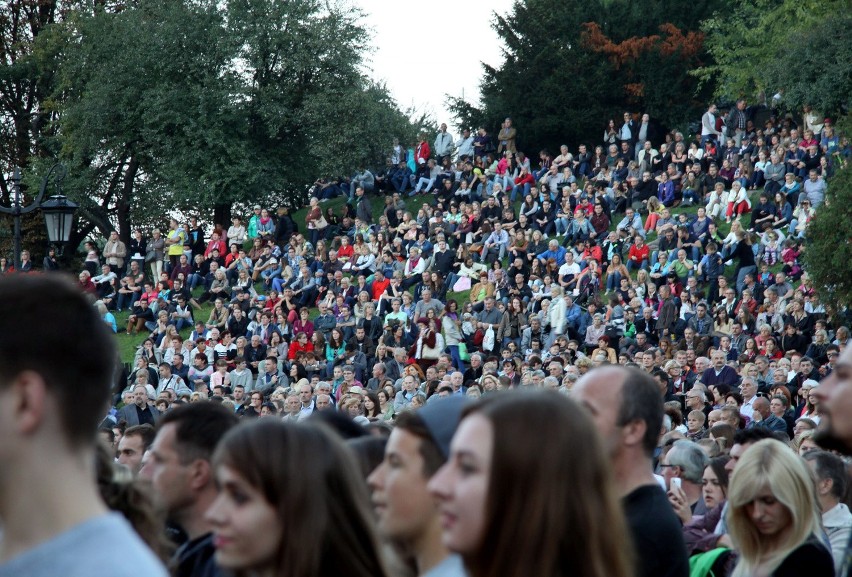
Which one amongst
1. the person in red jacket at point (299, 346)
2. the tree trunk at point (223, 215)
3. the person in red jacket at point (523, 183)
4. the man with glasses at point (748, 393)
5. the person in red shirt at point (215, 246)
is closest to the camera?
the man with glasses at point (748, 393)

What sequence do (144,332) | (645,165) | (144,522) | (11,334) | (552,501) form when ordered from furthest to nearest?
(645,165) < (144,332) < (144,522) < (552,501) < (11,334)

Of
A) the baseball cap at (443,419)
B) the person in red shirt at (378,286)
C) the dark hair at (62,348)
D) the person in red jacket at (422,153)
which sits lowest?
the baseball cap at (443,419)

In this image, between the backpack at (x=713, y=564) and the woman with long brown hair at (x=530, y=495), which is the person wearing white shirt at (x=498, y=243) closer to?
the backpack at (x=713, y=564)

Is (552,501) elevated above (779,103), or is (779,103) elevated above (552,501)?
(779,103)

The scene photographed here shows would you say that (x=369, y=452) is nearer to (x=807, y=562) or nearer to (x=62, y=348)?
(x=807, y=562)

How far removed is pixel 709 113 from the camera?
33125 millimetres

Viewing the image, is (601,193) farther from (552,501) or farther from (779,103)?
(552,501)

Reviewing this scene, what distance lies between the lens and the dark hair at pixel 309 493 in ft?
10.1

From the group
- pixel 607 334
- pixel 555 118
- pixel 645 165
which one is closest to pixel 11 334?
pixel 607 334

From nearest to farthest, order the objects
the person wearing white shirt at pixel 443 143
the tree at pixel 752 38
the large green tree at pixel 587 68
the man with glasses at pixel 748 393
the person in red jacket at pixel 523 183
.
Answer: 1. the man with glasses at pixel 748 393
2. the person in red jacket at pixel 523 183
3. the tree at pixel 752 38
4. the person wearing white shirt at pixel 443 143
5. the large green tree at pixel 587 68

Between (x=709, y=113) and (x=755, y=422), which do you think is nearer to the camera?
(x=755, y=422)

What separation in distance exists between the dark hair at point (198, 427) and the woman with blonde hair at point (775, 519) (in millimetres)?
1915

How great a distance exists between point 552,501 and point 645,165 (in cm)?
2946

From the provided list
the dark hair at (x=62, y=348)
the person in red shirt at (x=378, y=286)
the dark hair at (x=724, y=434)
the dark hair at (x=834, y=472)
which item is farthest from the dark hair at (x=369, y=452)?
the person in red shirt at (x=378, y=286)
